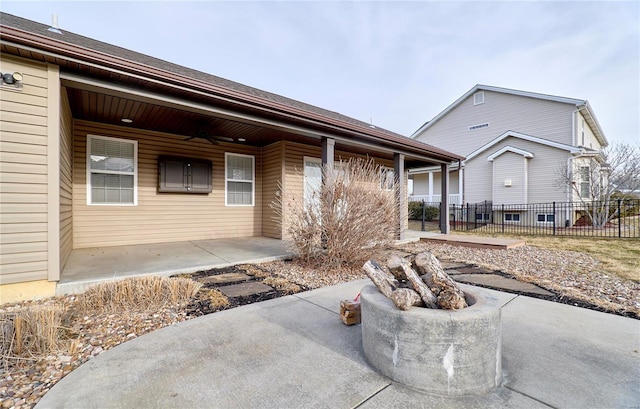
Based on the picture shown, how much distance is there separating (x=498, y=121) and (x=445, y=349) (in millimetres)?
17513

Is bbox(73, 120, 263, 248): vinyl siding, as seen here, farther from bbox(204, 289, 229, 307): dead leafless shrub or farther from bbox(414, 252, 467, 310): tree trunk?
bbox(414, 252, 467, 310): tree trunk

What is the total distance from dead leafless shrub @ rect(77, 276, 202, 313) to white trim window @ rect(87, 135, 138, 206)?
354 centimetres

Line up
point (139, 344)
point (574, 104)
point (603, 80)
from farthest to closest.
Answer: point (603, 80)
point (574, 104)
point (139, 344)

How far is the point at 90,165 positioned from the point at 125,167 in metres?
0.60

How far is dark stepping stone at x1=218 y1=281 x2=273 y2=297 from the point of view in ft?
11.0

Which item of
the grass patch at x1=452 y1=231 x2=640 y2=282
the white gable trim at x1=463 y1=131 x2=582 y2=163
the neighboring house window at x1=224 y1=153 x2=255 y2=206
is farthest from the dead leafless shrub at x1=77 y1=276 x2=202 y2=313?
the white gable trim at x1=463 y1=131 x2=582 y2=163

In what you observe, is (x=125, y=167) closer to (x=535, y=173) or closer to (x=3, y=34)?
(x=3, y=34)

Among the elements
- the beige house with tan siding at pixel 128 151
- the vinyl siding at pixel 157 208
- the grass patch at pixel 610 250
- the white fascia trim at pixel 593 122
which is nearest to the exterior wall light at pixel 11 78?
the beige house with tan siding at pixel 128 151

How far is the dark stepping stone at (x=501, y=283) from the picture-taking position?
354 cm

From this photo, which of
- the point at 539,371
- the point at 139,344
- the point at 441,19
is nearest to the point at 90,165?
the point at 139,344

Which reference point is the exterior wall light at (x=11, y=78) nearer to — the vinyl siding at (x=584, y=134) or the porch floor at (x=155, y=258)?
the porch floor at (x=155, y=258)

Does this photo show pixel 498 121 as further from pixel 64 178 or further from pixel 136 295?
Result: pixel 64 178

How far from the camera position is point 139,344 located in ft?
7.09

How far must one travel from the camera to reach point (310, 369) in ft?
5.93
